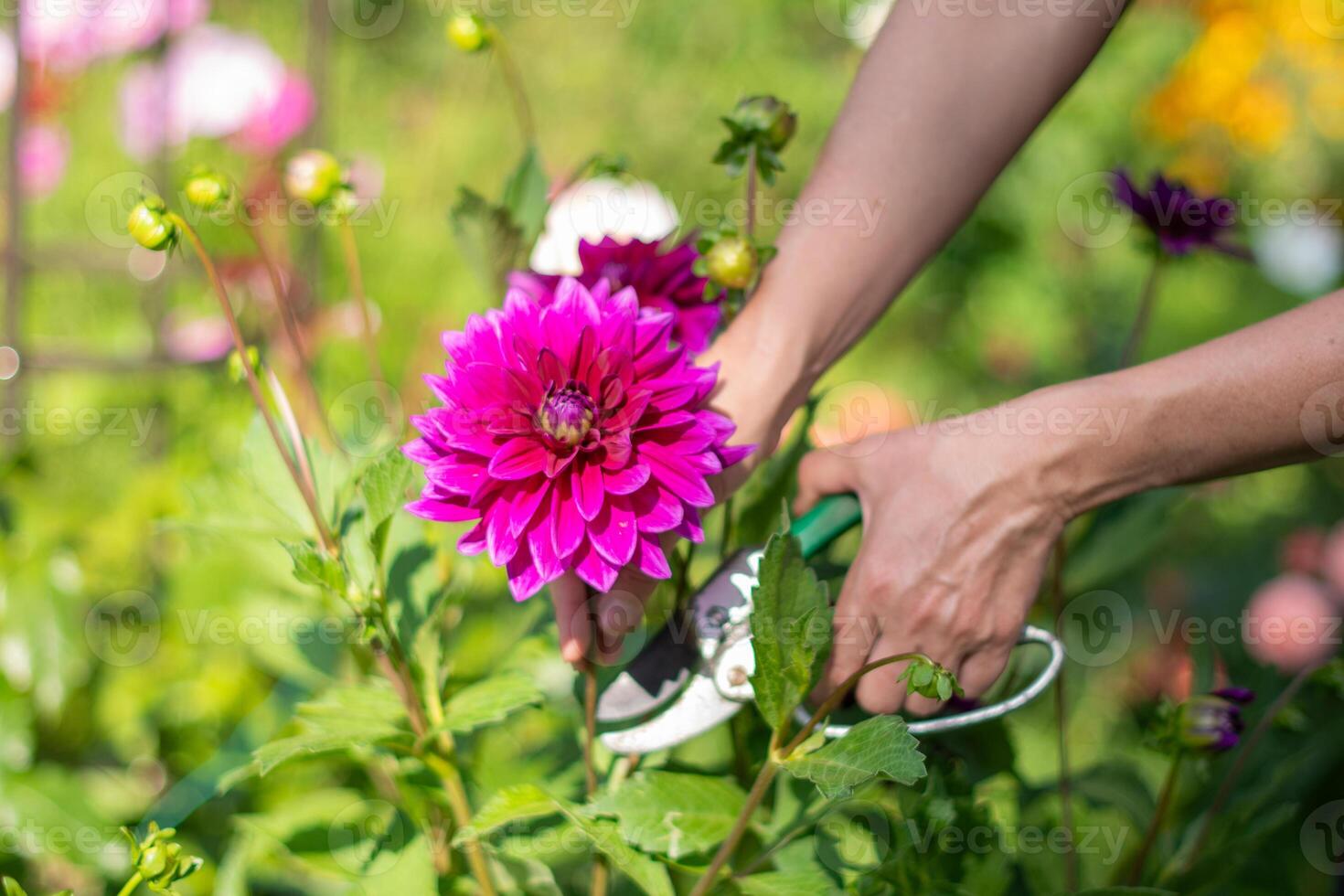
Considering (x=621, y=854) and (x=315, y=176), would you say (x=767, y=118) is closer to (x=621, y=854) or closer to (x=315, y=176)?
(x=315, y=176)

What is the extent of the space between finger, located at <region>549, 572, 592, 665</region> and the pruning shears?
0.06m

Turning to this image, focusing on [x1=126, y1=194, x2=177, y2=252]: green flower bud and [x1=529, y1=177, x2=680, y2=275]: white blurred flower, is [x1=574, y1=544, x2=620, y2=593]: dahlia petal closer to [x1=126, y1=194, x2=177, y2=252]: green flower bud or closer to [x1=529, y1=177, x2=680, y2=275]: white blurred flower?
[x1=126, y1=194, x2=177, y2=252]: green flower bud

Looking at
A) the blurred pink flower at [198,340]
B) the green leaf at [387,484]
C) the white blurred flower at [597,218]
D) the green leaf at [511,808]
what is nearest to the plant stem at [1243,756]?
the green leaf at [511,808]

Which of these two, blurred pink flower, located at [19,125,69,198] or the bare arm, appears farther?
blurred pink flower, located at [19,125,69,198]

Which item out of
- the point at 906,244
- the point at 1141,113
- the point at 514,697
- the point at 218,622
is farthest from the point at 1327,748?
the point at 1141,113

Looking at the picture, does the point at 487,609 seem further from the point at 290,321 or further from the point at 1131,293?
the point at 1131,293

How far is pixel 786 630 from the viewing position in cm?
47

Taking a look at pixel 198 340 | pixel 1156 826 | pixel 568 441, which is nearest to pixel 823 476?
pixel 568 441

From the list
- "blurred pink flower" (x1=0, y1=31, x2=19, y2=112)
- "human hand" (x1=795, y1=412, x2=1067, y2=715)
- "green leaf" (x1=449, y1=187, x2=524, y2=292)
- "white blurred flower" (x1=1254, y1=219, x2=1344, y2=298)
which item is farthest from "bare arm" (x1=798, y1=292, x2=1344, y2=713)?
"blurred pink flower" (x1=0, y1=31, x2=19, y2=112)

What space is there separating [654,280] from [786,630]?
0.21m

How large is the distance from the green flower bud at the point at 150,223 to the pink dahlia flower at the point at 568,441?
0.15 metres

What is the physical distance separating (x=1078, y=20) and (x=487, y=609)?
0.71 meters

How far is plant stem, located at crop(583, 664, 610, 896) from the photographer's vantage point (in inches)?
20.8

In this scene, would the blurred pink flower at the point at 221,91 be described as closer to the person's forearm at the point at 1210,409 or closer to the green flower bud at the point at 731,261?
the green flower bud at the point at 731,261
